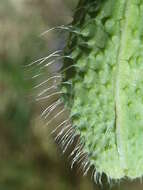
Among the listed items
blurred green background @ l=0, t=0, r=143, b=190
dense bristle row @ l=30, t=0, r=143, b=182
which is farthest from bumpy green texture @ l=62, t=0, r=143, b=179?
blurred green background @ l=0, t=0, r=143, b=190

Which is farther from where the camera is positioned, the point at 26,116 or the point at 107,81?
the point at 26,116

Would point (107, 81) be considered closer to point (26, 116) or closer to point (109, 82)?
point (109, 82)

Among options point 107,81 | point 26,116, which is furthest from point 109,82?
point 26,116

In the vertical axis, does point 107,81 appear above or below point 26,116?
above

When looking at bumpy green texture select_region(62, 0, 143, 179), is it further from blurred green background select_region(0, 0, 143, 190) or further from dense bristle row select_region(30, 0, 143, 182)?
blurred green background select_region(0, 0, 143, 190)

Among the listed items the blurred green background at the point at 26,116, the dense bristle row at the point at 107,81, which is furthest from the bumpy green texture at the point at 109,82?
the blurred green background at the point at 26,116

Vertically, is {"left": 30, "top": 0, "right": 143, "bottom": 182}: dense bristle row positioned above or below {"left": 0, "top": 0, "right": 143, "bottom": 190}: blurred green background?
above
